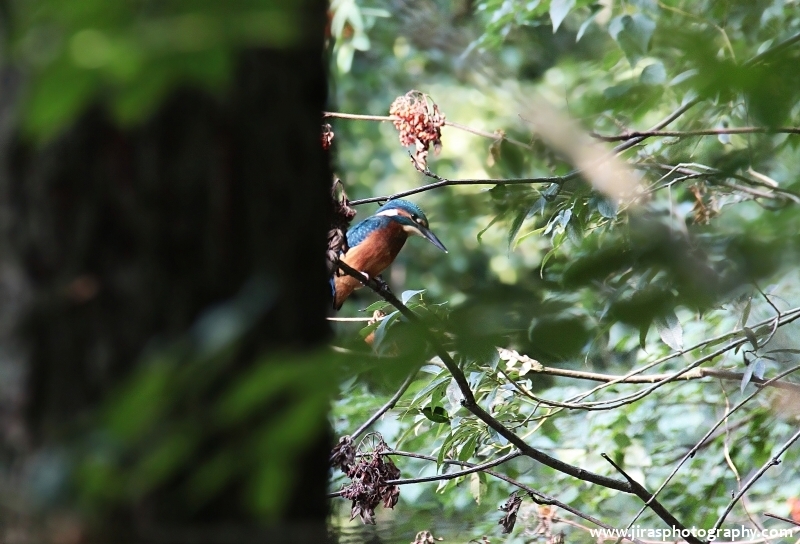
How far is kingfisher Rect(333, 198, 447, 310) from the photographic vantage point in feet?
9.75

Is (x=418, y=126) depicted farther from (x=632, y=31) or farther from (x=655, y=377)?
(x=655, y=377)

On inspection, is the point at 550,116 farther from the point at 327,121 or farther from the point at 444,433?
the point at 444,433

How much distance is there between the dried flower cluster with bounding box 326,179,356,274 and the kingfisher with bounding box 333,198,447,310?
4.78 feet

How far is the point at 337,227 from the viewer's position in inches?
54.7

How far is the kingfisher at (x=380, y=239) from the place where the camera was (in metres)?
2.97

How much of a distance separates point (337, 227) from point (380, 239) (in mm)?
1666

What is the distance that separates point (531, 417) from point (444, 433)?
0.31 m

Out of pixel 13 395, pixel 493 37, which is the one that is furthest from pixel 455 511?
pixel 13 395

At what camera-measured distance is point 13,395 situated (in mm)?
531

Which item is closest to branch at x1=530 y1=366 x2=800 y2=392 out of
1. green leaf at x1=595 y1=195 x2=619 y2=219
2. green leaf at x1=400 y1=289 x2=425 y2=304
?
green leaf at x1=400 y1=289 x2=425 y2=304

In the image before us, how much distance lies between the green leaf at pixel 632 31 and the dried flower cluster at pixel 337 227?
0.82 metres

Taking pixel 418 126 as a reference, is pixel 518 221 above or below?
below

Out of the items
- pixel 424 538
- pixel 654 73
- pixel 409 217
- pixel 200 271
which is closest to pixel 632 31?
pixel 654 73

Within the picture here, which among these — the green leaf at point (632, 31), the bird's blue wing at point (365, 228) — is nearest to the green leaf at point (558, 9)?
the green leaf at point (632, 31)
